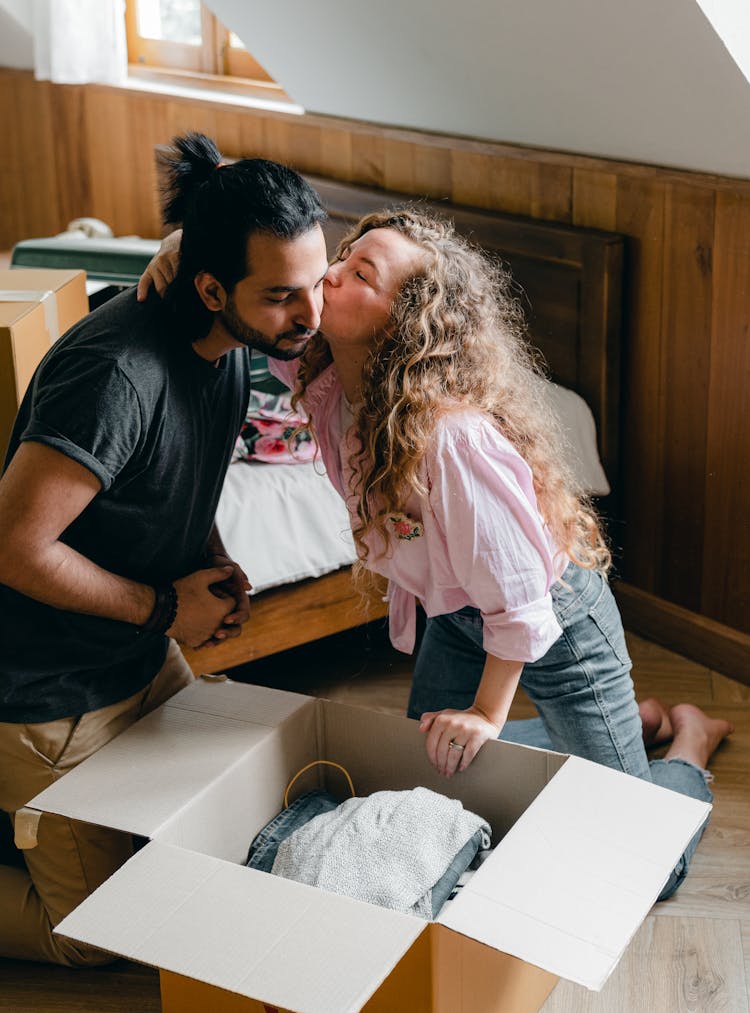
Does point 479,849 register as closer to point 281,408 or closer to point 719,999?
point 719,999

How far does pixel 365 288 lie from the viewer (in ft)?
5.10

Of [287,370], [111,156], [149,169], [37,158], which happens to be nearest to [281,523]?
[287,370]

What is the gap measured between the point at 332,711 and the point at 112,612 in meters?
0.33

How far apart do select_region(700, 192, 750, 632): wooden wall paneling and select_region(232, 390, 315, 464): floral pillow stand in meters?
0.79

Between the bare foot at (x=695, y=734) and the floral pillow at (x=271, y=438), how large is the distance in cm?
82

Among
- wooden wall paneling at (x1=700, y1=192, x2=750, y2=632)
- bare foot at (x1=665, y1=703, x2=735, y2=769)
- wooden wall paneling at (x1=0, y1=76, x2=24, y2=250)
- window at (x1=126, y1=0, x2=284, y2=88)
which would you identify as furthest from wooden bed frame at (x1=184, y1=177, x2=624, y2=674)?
wooden wall paneling at (x1=0, y1=76, x2=24, y2=250)

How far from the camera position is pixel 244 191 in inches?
55.3

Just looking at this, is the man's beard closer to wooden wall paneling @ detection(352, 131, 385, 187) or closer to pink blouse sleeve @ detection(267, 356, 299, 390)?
pink blouse sleeve @ detection(267, 356, 299, 390)

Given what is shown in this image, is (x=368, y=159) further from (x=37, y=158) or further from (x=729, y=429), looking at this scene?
(x=37, y=158)

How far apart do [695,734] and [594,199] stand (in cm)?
110

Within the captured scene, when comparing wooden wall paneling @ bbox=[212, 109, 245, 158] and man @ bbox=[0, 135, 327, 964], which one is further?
wooden wall paneling @ bbox=[212, 109, 245, 158]

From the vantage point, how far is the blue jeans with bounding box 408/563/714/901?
1.69 metres

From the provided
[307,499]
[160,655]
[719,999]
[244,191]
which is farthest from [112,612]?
[719,999]

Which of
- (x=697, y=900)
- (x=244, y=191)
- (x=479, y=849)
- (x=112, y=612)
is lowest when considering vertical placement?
(x=697, y=900)
